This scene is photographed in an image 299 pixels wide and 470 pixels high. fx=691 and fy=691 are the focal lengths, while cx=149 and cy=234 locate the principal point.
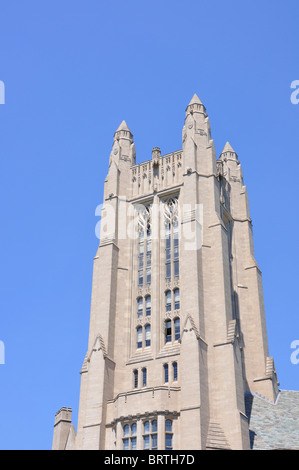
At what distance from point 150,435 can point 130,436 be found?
143cm

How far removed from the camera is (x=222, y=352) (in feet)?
154

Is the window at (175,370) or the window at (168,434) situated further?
the window at (175,370)

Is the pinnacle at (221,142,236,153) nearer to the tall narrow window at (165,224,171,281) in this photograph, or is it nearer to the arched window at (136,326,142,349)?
the tall narrow window at (165,224,171,281)

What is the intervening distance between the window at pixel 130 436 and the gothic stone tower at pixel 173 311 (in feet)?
0.21

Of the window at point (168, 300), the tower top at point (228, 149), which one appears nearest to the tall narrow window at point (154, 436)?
the window at point (168, 300)

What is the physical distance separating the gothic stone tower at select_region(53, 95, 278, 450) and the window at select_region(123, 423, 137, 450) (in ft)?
0.21

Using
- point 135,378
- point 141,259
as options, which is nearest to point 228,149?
point 141,259

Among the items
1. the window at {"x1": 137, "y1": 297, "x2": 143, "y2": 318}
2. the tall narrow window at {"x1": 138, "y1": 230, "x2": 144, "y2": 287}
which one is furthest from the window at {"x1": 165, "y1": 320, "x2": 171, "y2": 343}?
the tall narrow window at {"x1": 138, "y1": 230, "x2": 144, "y2": 287}

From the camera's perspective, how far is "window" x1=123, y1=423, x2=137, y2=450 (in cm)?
4400

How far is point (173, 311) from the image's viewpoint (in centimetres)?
5134

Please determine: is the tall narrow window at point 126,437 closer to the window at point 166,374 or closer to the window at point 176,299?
the window at point 166,374

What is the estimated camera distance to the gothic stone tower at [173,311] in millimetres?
44594
